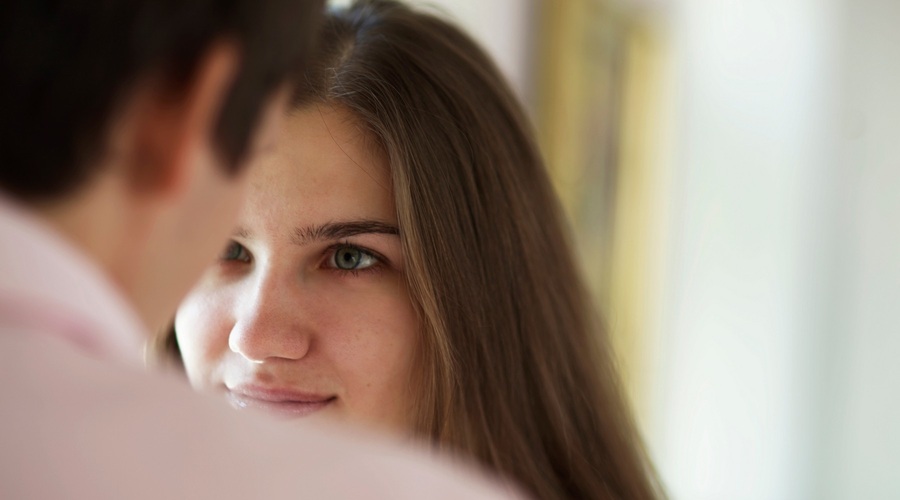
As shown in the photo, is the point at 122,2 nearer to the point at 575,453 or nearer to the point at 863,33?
the point at 575,453

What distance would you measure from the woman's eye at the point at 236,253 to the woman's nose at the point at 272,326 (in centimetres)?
8

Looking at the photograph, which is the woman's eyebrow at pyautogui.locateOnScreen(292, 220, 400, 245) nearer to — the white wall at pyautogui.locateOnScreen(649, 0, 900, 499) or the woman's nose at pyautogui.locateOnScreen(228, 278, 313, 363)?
the woman's nose at pyautogui.locateOnScreen(228, 278, 313, 363)

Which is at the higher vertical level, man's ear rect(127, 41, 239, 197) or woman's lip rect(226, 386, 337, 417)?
man's ear rect(127, 41, 239, 197)

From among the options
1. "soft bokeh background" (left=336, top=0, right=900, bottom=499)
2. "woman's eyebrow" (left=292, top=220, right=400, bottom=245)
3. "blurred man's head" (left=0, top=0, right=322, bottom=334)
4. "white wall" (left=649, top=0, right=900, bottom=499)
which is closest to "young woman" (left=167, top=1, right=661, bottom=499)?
"woman's eyebrow" (left=292, top=220, right=400, bottom=245)

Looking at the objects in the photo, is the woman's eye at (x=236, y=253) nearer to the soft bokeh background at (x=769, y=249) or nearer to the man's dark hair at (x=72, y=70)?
the man's dark hair at (x=72, y=70)

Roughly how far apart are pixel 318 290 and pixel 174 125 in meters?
0.71

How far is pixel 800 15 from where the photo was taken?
4664 millimetres

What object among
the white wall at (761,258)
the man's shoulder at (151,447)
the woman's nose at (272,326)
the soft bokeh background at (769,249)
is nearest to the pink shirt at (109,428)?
the man's shoulder at (151,447)

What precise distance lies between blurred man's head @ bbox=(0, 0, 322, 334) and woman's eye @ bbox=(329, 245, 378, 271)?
65 centimetres

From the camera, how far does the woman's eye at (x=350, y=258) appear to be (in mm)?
1207

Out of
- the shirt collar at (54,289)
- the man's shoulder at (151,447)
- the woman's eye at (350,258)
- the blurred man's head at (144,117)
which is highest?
the woman's eye at (350,258)

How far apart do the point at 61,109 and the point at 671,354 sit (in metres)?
4.38

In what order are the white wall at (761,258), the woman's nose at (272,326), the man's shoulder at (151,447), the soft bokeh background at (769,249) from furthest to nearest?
the white wall at (761,258) < the soft bokeh background at (769,249) < the woman's nose at (272,326) < the man's shoulder at (151,447)

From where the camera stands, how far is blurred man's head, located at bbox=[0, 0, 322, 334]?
437 mm
